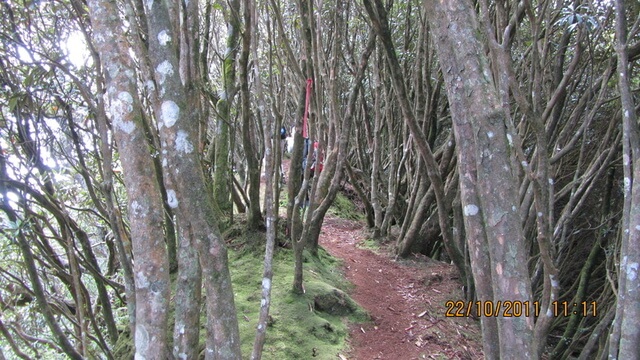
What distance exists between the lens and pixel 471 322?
579cm

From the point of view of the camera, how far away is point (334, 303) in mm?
5109

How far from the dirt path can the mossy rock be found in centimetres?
25

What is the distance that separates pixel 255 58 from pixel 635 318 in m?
3.21

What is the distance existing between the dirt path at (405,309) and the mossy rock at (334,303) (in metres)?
0.25

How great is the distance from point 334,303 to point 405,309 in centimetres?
118

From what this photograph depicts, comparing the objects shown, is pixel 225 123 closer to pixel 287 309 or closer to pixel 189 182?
pixel 287 309

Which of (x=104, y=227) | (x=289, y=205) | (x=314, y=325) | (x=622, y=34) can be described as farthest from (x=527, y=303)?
(x=104, y=227)

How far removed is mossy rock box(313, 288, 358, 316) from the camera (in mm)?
5004

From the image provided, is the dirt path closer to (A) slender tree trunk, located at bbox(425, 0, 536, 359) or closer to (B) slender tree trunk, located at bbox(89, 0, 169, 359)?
(B) slender tree trunk, located at bbox(89, 0, 169, 359)

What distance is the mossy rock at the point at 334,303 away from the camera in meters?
5.00

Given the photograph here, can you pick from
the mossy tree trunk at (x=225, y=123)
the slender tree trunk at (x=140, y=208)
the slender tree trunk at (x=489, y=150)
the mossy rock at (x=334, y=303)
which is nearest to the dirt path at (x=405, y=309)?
the mossy rock at (x=334, y=303)

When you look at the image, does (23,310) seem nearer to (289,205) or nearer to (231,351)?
(289,205)
